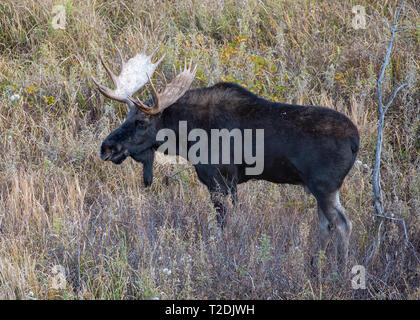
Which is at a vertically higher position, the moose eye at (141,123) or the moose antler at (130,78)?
the moose antler at (130,78)

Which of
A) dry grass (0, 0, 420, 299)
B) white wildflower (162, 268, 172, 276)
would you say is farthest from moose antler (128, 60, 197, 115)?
white wildflower (162, 268, 172, 276)

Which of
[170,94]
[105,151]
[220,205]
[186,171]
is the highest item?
[170,94]

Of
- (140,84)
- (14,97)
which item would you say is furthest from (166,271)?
(14,97)

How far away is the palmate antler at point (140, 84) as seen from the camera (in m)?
6.11

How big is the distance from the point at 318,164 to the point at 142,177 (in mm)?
2361

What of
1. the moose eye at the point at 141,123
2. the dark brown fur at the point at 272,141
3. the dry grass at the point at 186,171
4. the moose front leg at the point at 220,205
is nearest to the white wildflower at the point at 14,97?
the dry grass at the point at 186,171

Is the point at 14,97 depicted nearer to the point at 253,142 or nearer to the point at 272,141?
the point at 253,142

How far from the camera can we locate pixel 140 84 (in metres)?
6.74

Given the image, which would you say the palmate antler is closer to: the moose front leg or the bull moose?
the bull moose

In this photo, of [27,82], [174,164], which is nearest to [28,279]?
[174,164]

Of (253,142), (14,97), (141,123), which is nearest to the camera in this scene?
(253,142)

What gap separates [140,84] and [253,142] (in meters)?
1.55

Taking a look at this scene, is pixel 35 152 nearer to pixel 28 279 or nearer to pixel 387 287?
pixel 28 279

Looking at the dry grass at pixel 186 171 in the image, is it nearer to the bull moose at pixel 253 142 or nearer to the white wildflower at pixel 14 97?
the white wildflower at pixel 14 97
